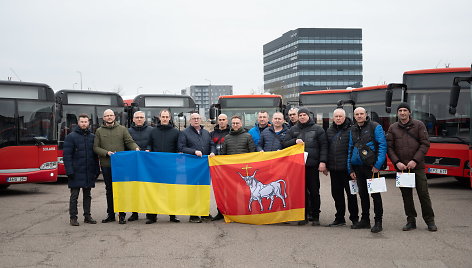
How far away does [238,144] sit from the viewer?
934cm

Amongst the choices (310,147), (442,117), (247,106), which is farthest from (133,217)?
(247,106)

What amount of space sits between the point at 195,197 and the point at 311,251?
10.3ft

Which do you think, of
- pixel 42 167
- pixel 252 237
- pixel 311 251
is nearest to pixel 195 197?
pixel 252 237

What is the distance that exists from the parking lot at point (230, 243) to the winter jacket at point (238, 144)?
1320 mm

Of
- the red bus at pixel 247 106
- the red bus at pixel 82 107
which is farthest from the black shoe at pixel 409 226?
the red bus at pixel 82 107

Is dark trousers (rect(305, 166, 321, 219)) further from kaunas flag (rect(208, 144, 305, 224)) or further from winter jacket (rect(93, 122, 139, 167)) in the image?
winter jacket (rect(93, 122, 139, 167))

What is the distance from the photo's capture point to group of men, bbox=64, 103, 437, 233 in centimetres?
830

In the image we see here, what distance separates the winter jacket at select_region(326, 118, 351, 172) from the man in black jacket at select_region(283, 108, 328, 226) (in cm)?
9

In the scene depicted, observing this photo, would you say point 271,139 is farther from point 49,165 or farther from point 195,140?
point 49,165

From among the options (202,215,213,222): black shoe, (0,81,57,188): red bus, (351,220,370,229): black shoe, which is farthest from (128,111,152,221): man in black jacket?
(0,81,57,188): red bus

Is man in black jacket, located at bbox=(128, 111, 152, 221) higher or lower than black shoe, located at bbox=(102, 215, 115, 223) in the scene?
higher

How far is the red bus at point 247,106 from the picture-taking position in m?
19.0

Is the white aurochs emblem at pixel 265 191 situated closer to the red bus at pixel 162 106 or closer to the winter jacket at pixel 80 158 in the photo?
the winter jacket at pixel 80 158

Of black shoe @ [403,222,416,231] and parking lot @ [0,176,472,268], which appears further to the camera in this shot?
black shoe @ [403,222,416,231]
